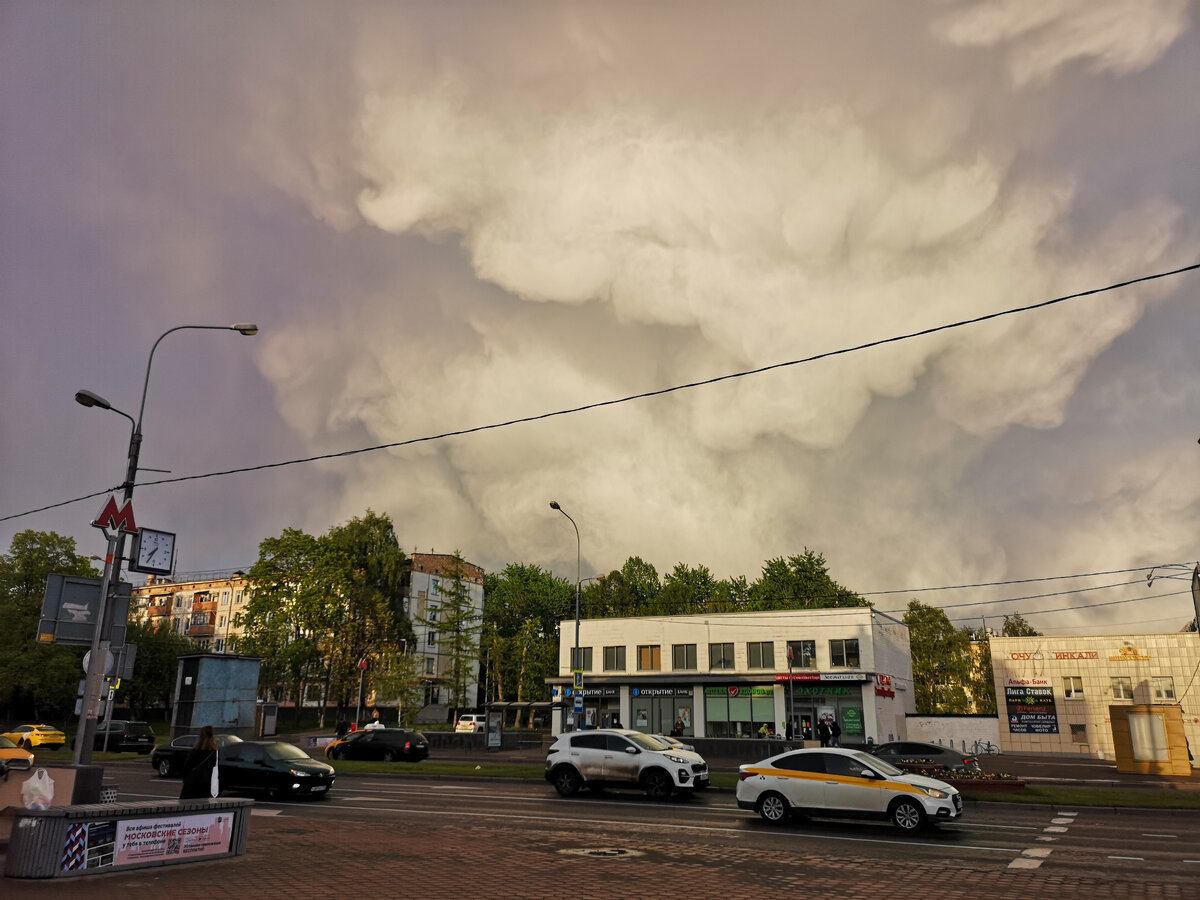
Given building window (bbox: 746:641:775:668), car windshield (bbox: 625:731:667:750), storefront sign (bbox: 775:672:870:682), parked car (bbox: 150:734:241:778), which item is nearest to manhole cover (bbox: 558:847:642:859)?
car windshield (bbox: 625:731:667:750)

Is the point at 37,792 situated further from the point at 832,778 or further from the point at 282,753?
the point at 832,778

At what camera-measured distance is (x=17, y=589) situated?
211ft

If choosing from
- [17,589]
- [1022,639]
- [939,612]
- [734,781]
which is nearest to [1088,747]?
[1022,639]

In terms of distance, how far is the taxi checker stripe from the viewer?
51.4 ft

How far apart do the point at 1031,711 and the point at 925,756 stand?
34391 mm

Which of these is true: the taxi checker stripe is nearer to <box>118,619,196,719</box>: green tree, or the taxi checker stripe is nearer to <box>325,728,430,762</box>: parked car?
<box>325,728,430,762</box>: parked car

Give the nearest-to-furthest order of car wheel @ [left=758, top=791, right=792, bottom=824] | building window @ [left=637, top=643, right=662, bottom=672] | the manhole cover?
the manhole cover, car wheel @ [left=758, top=791, right=792, bottom=824], building window @ [left=637, top=643, right=662, bottom=672]

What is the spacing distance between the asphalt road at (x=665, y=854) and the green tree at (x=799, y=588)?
6026cm

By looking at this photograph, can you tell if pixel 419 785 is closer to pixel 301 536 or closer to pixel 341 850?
pixel 341 850

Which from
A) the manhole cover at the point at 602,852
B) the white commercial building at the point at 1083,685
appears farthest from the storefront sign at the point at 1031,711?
the manhole cover at the point at 602,852

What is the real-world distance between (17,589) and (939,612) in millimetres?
79750

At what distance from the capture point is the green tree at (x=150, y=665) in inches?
2938

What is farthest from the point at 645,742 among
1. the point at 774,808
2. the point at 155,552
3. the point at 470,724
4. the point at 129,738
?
the point at 470,724

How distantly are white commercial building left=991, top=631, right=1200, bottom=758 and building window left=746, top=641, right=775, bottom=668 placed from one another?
16876 mm
